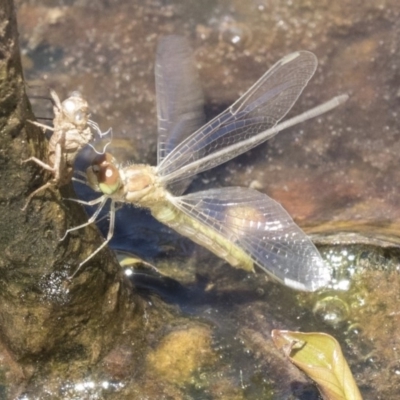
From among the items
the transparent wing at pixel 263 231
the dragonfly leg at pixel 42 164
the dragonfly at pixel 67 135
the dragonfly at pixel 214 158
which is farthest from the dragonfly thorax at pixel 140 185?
the dragonfly leg at pixel 42 164

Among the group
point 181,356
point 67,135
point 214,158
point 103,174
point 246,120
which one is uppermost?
point 67,135

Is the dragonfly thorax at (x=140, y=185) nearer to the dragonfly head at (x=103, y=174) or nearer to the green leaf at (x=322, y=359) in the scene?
the dragonfly head at (x=103, y=174)

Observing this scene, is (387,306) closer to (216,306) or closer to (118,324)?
(216,306)

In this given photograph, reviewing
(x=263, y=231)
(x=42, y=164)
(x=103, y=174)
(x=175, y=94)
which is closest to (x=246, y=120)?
(x=175, y=94)

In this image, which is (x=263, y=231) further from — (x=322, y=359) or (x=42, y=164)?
(x=42, y=164)

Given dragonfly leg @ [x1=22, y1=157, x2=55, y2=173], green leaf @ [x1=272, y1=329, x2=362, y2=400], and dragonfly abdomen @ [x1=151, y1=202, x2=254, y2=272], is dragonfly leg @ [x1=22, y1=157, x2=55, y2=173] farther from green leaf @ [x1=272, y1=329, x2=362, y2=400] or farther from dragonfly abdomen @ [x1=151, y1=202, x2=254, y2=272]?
dragonfly abdomen @ [x1=151, y1=202, x2=254, y2=272]

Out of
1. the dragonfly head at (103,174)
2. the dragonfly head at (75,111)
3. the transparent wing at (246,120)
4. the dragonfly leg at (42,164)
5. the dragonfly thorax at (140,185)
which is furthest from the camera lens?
the transparent wing at (246,120)

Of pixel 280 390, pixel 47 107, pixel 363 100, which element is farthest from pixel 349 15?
pixel 280 390
